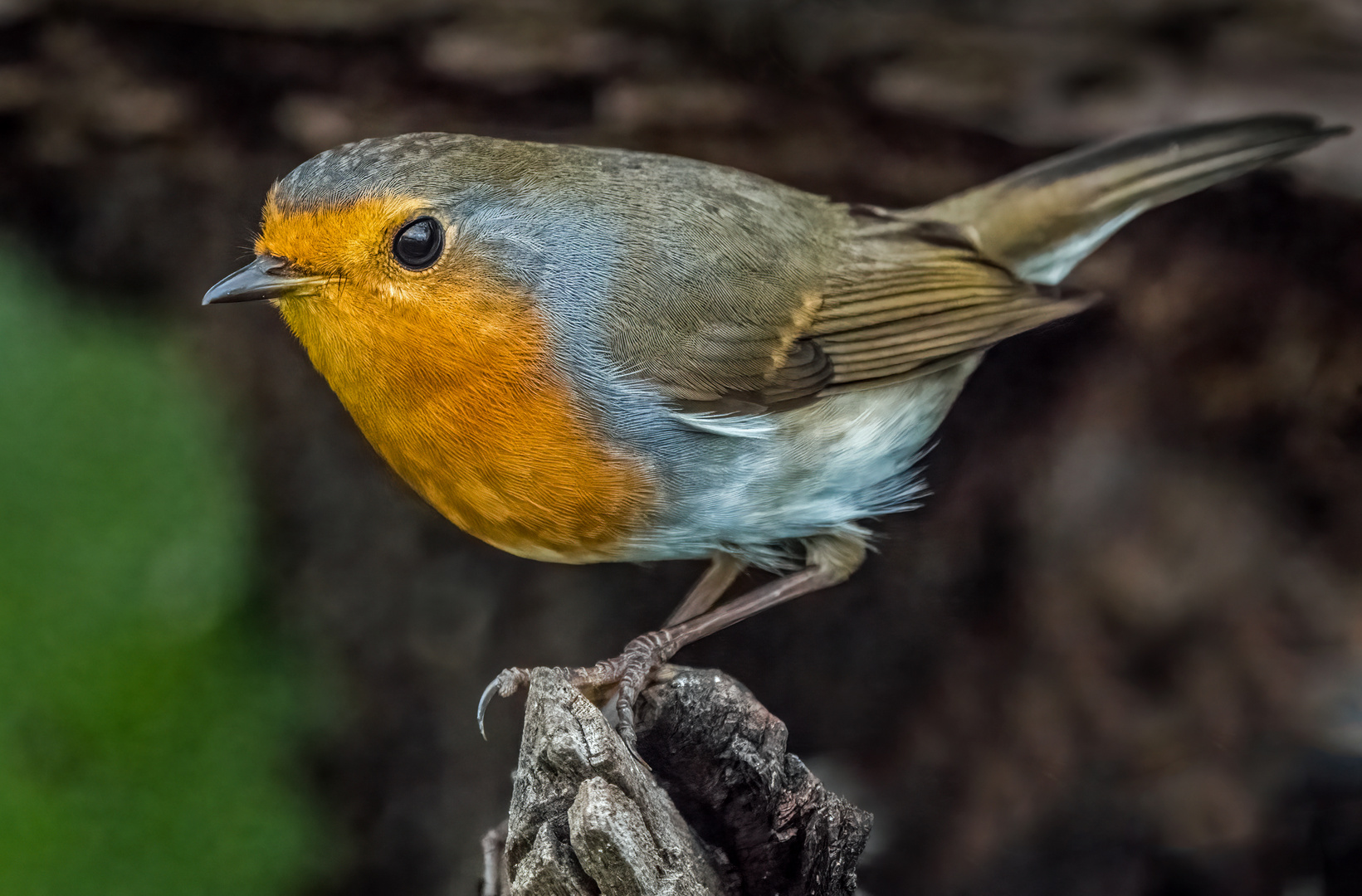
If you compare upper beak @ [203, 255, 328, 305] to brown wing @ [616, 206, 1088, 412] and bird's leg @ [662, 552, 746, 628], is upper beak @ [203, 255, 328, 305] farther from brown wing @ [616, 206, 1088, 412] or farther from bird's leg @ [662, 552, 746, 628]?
bird's leg @ [662, 552, 746, 628]

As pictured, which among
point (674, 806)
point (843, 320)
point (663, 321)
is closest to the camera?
point (674, 806)

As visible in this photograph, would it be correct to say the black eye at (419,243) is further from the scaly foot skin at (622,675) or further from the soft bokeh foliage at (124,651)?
the soft bokeh foliage at (124,651)

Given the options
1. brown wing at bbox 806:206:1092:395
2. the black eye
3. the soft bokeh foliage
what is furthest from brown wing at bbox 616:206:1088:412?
the soft bokeh foliage

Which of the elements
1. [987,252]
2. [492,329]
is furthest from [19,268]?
[987,252]

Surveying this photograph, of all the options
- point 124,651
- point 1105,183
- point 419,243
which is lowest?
point 124,651

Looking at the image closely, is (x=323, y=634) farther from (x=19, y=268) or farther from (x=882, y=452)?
(x=882, y=452)

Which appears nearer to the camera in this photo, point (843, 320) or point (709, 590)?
point (843, 320)

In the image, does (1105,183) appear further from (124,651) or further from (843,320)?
(124,651)

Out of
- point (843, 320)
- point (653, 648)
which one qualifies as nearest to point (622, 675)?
point (653, 648)
